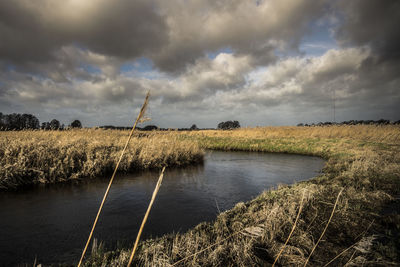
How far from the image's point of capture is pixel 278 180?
9.68m

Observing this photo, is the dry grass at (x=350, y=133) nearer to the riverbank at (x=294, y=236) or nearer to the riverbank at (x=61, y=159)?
the riverbank at (x=61, y=159)

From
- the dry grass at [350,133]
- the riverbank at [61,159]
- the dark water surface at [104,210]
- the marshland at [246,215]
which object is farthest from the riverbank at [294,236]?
the dry grass at [350,133]

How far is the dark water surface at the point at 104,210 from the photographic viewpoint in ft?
13.4

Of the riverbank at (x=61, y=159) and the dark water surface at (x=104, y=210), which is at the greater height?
the riverbank at (x=61, y=159)

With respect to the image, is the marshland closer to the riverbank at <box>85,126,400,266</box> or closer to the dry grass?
the riverbank at <box>85,126,400,266</box>

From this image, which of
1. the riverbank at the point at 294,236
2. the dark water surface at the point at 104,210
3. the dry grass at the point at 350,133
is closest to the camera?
the riverbank at the point at 294,236

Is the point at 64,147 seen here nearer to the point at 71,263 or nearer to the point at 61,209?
the point at 61,209

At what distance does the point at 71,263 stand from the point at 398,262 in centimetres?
503

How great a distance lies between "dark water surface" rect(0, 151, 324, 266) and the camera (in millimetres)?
4078

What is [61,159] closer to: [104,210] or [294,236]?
[104,210]

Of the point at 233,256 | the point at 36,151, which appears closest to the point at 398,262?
the point at 233,256

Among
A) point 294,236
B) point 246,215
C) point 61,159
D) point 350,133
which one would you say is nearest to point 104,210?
point 246,215

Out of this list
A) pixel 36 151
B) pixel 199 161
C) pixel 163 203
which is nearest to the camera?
pixel 163 203

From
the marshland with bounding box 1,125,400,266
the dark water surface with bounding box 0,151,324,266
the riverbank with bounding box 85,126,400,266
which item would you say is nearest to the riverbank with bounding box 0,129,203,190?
the marshland with bounding box 1,125,400,266
